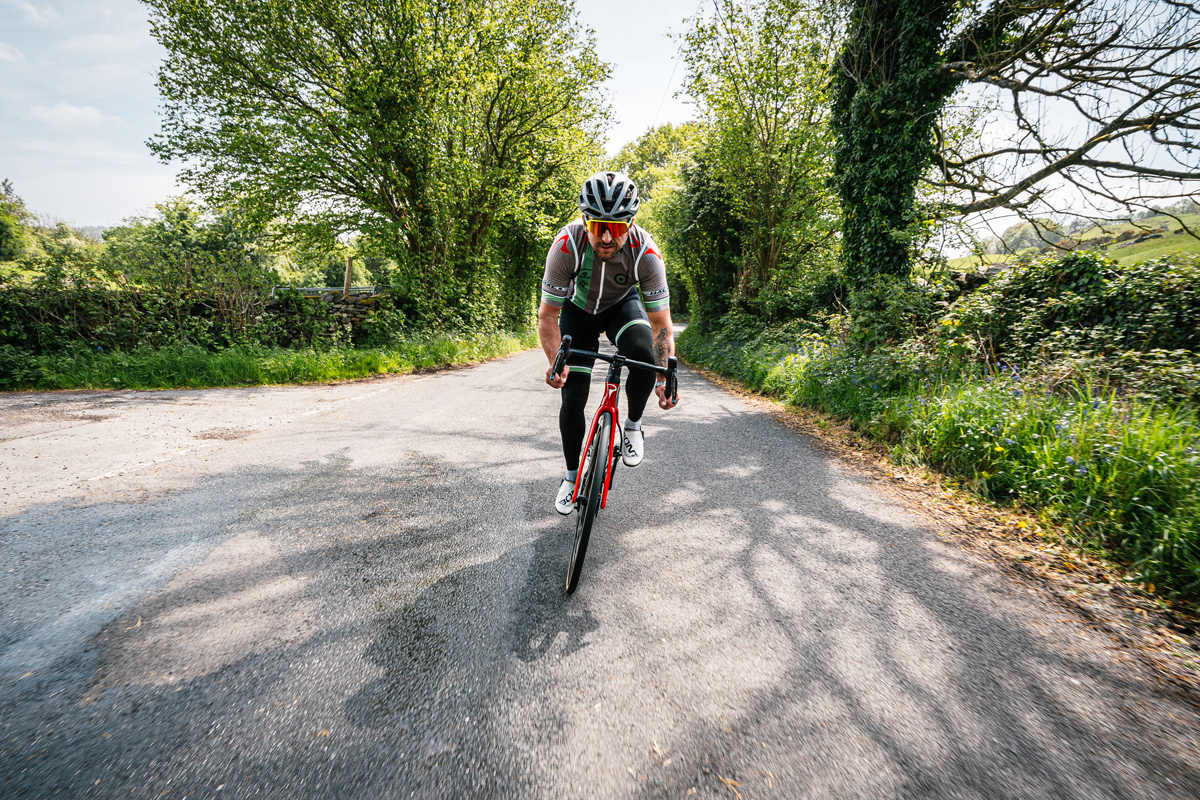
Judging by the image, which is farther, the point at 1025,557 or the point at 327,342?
the point at 327,342

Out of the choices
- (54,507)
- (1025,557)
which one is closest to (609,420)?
(1025,557)

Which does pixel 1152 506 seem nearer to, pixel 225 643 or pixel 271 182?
pixel 225 643

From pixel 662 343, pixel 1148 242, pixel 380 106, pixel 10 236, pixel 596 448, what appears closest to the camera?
pixel 596 448

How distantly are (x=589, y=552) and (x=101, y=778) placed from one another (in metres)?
2.17

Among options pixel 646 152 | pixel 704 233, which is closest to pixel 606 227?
pixel 704 233

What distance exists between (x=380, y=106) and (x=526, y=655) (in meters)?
15.1

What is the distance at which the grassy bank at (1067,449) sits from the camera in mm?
2799

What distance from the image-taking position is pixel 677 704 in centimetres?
180

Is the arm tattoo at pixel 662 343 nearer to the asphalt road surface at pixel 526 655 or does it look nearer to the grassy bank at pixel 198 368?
the asphalt road surface at pixel 526 655

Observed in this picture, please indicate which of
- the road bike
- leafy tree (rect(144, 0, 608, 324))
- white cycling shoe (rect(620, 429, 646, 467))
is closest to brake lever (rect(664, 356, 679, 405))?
the road bike

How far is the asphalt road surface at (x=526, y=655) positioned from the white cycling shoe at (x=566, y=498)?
24 centimetres

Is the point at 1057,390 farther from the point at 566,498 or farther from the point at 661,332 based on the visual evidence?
the point at 566,498

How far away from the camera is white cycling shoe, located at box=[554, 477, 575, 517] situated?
312 cm

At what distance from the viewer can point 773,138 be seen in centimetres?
1295
